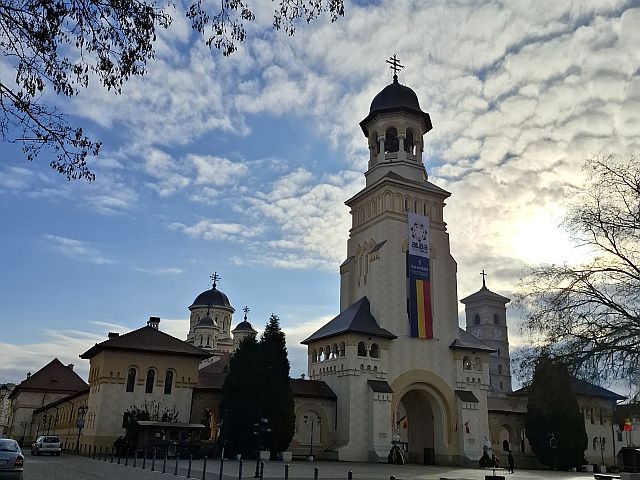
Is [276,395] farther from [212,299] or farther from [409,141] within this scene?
[212,299]

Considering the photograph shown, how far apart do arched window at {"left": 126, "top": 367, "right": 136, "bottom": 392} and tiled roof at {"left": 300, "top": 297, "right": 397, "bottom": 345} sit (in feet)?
43.5

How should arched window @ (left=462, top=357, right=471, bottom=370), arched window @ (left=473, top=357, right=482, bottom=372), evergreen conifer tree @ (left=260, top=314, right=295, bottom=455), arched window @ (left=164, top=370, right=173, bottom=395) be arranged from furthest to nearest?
arched window @ (left=473, top=357, right=482, bottom=372)
arched window @ (left=462, top=357, right=471, bottom=370)
arched window @ (left=164, top=370, right=173, bottom=395)
evergreen conifer tree @ (left=260, top=314, right=295, bottom=455)

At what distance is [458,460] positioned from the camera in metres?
41.1

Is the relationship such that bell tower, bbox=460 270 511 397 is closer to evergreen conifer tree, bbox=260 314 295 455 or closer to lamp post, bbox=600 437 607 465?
lamp post, bbox=600 437 607 465

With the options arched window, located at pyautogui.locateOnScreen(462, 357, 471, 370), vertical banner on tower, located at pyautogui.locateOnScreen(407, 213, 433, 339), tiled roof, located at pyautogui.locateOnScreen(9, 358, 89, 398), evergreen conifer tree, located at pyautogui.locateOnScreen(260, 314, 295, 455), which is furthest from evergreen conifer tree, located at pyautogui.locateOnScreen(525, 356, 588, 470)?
tiled roof, located at pyautogui.locateOnScreen(9, 358, 89, 398)

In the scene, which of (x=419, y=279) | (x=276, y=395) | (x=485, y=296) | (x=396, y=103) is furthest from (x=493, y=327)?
(x=276, y=395)

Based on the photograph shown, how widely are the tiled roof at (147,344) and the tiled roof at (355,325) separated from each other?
29.8 feet

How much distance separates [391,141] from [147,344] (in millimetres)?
25266

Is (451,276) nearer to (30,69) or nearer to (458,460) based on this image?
(458,460)

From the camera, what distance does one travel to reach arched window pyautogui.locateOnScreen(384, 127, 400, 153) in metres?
49.1

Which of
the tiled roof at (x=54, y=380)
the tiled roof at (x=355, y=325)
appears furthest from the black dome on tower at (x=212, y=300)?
the tiled roof at (x=355, y=325)

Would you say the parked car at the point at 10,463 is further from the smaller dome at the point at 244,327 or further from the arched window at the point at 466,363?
the smaller dome at the point at 244,327

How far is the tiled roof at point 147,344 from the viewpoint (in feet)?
126

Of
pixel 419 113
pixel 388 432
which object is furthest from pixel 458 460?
pixel 419 113
